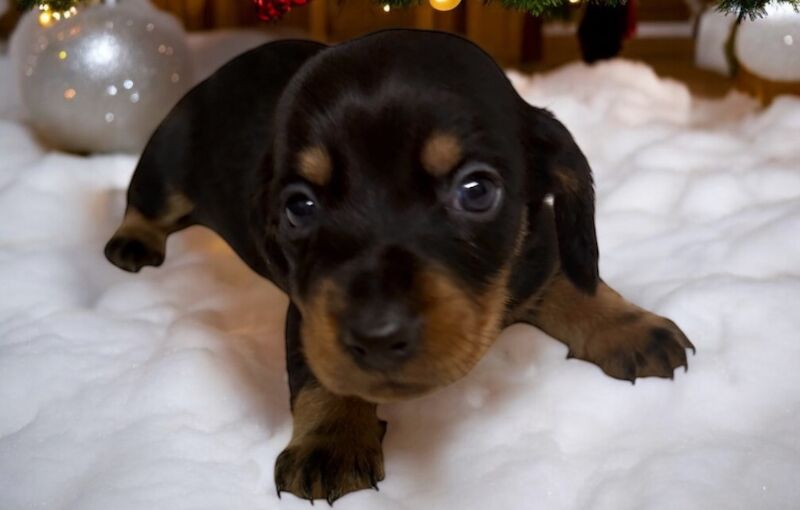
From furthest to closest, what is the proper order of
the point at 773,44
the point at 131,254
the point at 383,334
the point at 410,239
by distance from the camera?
the point at 773,44 < the point at 131,254 < the point at 410,239 < the point at 383,334

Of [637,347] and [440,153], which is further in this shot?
[637,347]

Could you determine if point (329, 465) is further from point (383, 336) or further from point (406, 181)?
point (406, 181)

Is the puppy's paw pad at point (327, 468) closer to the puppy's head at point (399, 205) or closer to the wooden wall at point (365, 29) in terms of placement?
the puppy's head at point (399, 205)

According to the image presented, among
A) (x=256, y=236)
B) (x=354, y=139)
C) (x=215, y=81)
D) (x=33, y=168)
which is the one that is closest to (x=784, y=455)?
(x=354, y=139)

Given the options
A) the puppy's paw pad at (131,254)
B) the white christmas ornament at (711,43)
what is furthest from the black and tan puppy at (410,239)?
the white christmas ornament at (711,43)

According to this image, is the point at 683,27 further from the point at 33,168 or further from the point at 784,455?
the point at 784,455

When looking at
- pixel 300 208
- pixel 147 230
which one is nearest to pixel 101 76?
pixel 147 230

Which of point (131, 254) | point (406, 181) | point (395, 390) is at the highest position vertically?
point (406, 181)
